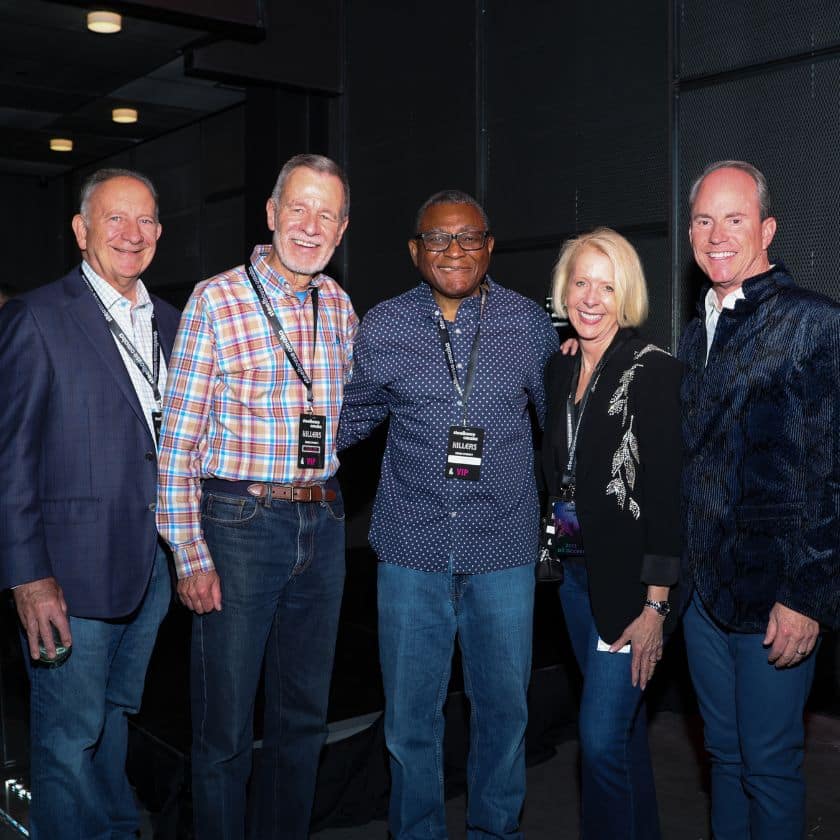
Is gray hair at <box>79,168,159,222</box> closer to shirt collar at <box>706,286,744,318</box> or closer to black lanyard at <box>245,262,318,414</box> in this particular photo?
black lanyard at <box>245,262,318,414</box>

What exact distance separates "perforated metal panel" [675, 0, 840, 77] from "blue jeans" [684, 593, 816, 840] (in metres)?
2.46

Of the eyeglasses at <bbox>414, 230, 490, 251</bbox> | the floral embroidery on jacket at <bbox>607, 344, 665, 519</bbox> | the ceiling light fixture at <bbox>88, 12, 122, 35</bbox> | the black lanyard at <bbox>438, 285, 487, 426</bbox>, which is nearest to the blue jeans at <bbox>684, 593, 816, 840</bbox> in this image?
the floral embroidery on jacket at <bbox>607, 344, 665, 519</bbox>

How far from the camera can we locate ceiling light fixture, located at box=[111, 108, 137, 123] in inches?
338

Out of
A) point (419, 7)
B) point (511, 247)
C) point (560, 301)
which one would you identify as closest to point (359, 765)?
point (560, 301)

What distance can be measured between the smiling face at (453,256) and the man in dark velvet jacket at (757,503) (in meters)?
0.53

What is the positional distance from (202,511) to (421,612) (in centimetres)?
59

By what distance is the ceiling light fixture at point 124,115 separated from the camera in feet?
28.2

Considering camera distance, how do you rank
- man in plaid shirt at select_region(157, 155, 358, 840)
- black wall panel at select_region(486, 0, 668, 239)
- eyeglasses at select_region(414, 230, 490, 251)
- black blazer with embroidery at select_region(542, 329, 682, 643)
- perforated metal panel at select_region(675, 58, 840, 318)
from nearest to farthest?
1. black blazer with embroidery at select_region(542, 329, 682, 643)
2. man in plaid shirt at select_region(157, 155, 358, 840)
3. eyeglasses at select_region(414, 230, 490, 251)
4. perforated metal panel at select_region(675, 58, 840, 318)
5. black wall panel at select_region(486, 0, 668, 239)

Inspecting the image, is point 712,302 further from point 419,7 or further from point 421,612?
point 419,7

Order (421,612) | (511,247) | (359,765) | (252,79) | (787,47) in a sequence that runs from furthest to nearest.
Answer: (252,79) < (511,247) < (787,47) < (359,765) < (421,612)

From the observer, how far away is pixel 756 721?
2.12 m

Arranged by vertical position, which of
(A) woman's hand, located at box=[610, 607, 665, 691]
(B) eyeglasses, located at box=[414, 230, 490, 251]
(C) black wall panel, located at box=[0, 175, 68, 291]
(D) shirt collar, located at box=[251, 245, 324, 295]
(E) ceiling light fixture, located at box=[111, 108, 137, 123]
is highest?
(E) ceiling light fixture, located at box=[111, 108, 137, 123]

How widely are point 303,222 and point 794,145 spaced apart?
2223 millimetres

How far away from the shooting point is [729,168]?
2.24 metres
